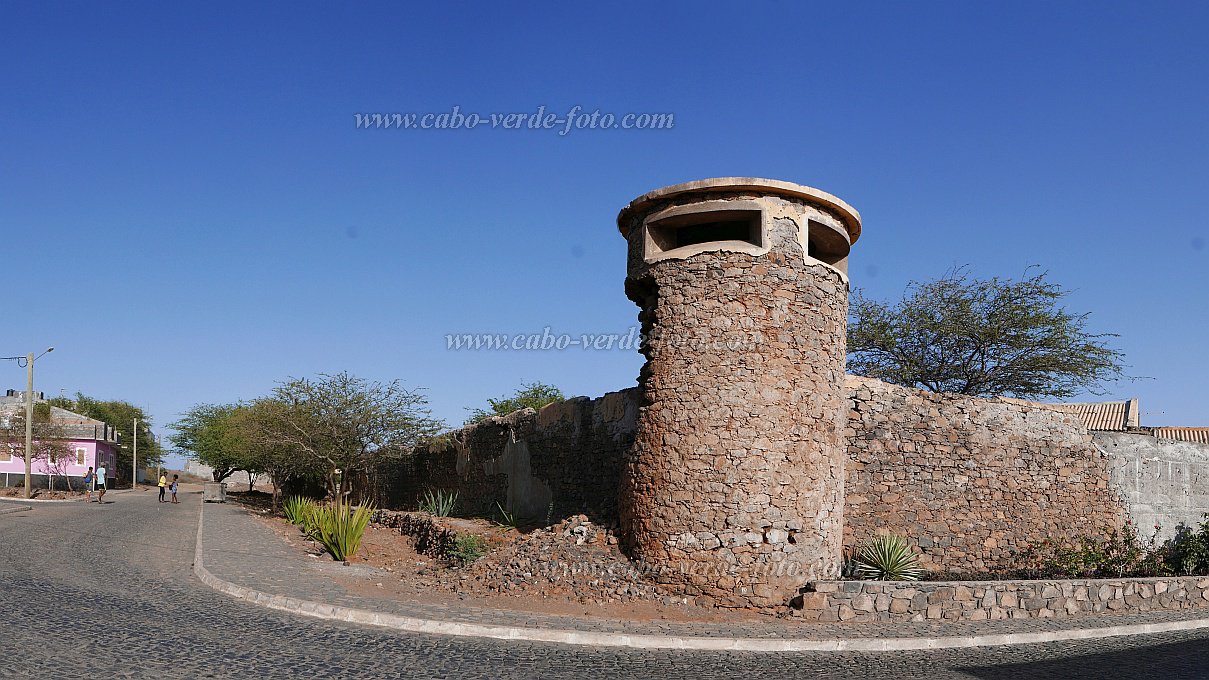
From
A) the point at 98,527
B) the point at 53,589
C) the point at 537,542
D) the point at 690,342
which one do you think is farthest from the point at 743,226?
the point at 98,527

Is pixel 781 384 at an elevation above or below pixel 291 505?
above

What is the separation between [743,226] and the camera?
1162 centimetres

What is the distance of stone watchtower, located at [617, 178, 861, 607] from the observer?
34.3ft

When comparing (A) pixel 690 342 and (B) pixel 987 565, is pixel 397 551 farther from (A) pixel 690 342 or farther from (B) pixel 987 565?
(B) pixel 987 565

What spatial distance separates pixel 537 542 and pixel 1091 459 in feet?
33.0

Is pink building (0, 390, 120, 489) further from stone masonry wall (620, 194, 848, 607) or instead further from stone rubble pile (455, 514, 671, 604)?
stone masonry wall (620, 194, 848, 607)

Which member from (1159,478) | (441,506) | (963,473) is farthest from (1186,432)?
(441,506)

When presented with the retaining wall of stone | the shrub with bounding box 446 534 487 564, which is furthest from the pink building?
the retaining wall of stone

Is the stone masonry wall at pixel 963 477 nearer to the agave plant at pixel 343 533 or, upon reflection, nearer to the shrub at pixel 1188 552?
the shrub at pixel 1188 552

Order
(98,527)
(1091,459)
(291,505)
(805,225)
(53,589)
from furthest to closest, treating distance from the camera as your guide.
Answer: (291,505) < (98,527) < (1091,459) < (805,225) < (53,589)

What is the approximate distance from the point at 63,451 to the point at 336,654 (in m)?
46.8

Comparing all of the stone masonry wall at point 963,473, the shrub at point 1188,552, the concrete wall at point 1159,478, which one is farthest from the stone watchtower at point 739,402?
the shrub at point 1188,552

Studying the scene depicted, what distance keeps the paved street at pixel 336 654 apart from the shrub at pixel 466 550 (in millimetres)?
3251

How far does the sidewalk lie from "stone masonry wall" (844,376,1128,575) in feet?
9.55
